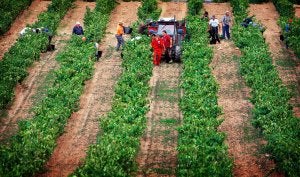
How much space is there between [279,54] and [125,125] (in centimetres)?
1160

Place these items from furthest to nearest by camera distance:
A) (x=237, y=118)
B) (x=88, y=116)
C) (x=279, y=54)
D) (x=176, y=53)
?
(x=279, y=54) → (x=176, y=53) → (x=88, y=116) → (x=237, y=118)

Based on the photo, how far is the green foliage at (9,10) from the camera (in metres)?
28.5

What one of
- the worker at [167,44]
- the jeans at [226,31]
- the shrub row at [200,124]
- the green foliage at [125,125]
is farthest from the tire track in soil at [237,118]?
the green foliage at [125,125]

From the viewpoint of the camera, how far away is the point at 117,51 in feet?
83.7

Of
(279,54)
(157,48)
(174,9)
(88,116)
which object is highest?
(157,48)

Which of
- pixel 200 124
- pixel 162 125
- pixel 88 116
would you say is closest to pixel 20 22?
pixel 88 116

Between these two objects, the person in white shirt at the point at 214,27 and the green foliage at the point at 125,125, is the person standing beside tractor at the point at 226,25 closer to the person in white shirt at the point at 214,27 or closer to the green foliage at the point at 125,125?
the person in white shirt at the point at 214,27

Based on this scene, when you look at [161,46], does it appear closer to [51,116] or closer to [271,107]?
[271,107]

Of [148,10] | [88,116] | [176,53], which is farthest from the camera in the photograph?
[148,10]

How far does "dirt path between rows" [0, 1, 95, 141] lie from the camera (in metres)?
19.0

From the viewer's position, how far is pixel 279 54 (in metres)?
25.0

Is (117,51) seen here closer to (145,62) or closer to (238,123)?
(145,62)

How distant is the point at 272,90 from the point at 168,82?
5058mm

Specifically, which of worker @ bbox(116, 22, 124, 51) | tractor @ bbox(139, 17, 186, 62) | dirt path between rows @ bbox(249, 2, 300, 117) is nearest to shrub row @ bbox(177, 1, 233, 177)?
tractor @ bbox(139, 17, 186, 62)
